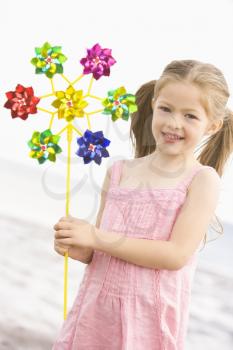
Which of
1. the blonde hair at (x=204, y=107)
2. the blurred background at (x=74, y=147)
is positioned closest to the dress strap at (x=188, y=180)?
the blonde hair at (x=204, y=107)

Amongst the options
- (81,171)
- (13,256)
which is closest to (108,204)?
(13,256)

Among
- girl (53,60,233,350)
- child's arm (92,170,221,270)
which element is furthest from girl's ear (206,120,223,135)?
child's arm (92,170,221,270)

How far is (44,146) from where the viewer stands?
107 centimetres

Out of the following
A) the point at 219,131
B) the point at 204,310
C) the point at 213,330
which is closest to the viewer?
the point at 219,131

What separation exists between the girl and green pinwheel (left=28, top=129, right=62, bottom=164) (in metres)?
0.12

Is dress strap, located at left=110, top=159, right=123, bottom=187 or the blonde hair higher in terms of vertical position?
the blonde hair

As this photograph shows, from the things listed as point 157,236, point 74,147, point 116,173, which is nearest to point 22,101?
point 116,173

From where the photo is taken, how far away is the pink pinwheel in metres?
1.09

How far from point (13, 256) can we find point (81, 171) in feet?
4.34

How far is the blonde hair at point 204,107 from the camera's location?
1084 millimetres

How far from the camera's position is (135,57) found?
3465 mm

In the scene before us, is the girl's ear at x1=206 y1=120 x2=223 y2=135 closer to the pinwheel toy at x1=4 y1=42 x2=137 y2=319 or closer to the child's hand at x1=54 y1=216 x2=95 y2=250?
the pinwheel toy at x1=4 y1=42 x2=137 y2=319

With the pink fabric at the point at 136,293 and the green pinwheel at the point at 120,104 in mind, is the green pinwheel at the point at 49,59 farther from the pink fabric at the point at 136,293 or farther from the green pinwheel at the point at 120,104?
the pink fabric at the point at 136,293

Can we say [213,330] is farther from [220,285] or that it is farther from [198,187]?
[198,187]
